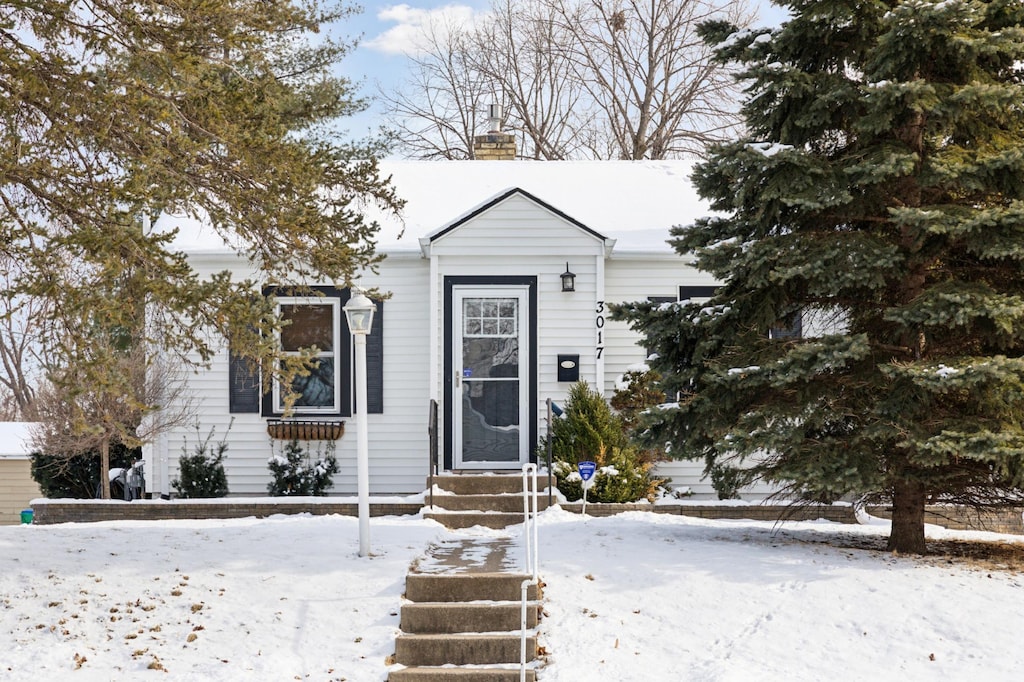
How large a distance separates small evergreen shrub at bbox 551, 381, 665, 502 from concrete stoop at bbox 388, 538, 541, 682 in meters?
3.63

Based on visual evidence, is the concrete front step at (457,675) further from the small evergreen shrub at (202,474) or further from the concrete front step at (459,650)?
the small evergreen shrub at (202,474)

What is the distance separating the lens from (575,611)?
26.3ft

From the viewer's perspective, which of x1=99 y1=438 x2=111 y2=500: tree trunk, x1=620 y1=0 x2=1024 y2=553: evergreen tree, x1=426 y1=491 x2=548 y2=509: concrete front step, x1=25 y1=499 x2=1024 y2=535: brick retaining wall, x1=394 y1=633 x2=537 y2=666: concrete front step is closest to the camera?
x1=394 y1=633 x2=537 y2=666: concrete front step

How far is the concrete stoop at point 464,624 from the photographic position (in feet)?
24.5

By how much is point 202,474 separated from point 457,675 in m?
7.25

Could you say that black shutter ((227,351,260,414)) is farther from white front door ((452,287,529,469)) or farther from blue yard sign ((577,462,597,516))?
blue yard sign ((577,462,597,516))

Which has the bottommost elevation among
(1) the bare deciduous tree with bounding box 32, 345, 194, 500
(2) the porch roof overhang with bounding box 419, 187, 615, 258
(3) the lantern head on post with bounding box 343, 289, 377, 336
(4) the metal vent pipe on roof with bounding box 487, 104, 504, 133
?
(1) the bare deciduous tree with bounding box 32, 345, 194, 500

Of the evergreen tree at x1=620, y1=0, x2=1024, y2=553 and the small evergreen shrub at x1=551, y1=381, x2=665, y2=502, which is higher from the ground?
the evergreen tree at x1=620, y1=0, x2=1024, y2=553

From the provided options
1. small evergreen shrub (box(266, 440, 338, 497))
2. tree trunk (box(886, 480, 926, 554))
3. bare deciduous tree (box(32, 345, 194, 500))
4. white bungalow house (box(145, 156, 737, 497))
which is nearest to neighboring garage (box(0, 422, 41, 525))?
bare deciduous tree (box(32, 345, 194, 500))

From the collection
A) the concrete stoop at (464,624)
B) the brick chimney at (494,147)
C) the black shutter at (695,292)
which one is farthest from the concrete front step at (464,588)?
the brick chimney at (494,147)

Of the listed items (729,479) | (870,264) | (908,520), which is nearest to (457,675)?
(729,479)

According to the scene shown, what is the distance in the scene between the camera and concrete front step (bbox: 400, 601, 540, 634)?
7.93m

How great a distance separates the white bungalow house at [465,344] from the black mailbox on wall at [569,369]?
1 centimetres

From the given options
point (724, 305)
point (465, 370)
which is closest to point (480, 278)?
point (465, 370)
